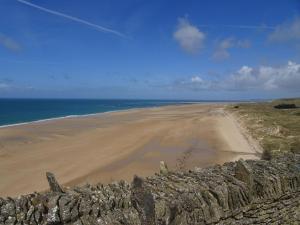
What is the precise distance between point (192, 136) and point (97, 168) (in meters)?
13.5

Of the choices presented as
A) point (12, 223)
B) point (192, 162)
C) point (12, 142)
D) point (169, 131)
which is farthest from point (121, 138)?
point (12, 223)

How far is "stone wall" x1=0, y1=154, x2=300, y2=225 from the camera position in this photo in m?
4.41

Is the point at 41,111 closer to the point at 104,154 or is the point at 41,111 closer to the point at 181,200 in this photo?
the point at 104,154

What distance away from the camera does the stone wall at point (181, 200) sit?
4.41 meters

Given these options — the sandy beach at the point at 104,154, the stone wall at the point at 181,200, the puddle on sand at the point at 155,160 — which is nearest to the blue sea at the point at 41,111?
the sandy beach at the point at 104,154

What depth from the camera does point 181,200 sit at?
17.1ft

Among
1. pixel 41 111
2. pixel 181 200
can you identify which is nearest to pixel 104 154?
pixel 181 200

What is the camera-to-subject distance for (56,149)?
2480cm

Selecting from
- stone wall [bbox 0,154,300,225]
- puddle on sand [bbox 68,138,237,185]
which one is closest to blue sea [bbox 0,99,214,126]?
puddle on sand [bbox 68,138,237,185]

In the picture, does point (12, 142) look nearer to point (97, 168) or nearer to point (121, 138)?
point (121, 138)

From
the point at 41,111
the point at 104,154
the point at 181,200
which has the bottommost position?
the point at 41,111

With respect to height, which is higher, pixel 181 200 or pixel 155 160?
pixel 181 200

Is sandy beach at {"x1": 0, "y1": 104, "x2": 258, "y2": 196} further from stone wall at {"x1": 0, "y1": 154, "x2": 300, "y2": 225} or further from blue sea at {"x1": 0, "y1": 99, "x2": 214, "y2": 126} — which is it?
blue sea at {"x1": 0, "y1": 99, "x2": 214, "y2": 126}

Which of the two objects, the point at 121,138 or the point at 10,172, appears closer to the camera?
the point at 10,172
